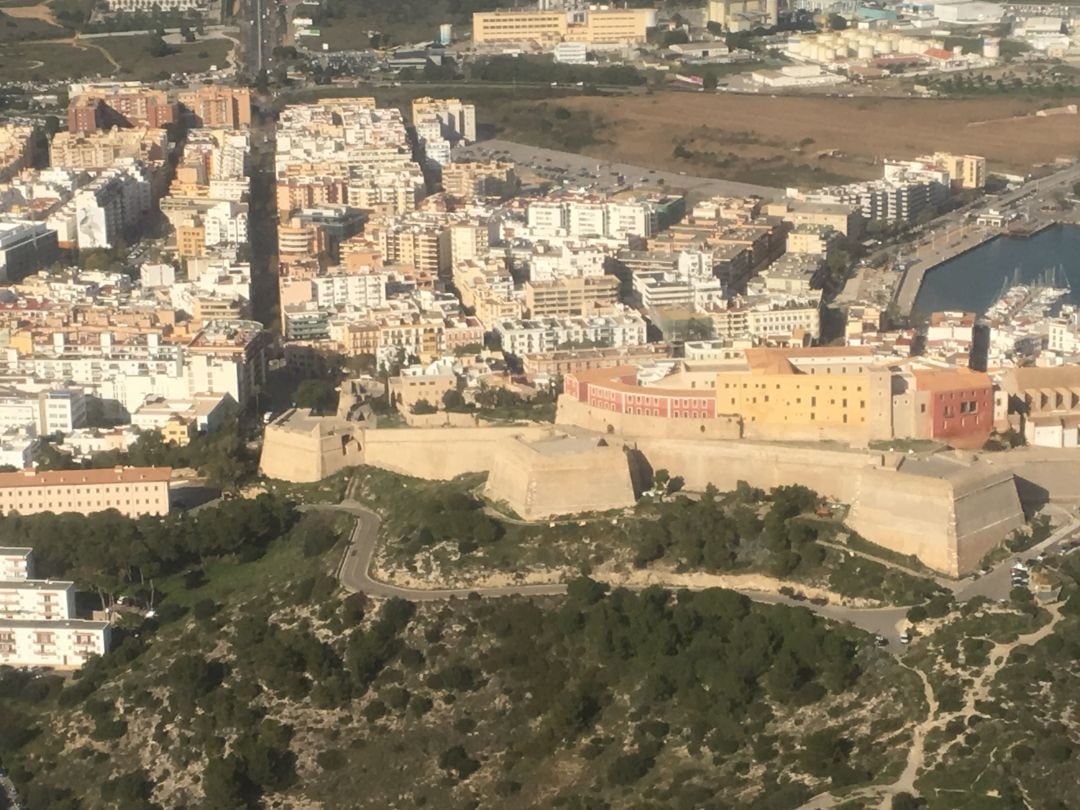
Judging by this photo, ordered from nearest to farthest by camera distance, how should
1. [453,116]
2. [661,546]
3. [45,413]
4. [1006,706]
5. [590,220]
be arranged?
[1006,706] → [661,546] → [45,413] → [590,220] → [453,116]

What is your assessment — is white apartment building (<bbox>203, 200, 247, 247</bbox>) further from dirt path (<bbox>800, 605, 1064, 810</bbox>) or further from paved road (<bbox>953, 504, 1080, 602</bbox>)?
dirt path (<bbox>800, 605, 1064, 810</bbox>)

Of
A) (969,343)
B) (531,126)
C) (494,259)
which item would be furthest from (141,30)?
(969,343)

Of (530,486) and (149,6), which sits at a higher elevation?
(149,6)

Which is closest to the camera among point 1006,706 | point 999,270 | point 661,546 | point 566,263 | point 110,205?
point 1006,706

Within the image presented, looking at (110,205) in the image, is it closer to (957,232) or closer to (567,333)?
(567,333)

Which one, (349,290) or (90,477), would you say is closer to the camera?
(90,477)

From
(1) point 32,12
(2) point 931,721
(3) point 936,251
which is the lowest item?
(2) point 931,721

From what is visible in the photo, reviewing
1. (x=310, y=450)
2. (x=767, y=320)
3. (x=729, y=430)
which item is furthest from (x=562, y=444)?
(x=767, y=320)
